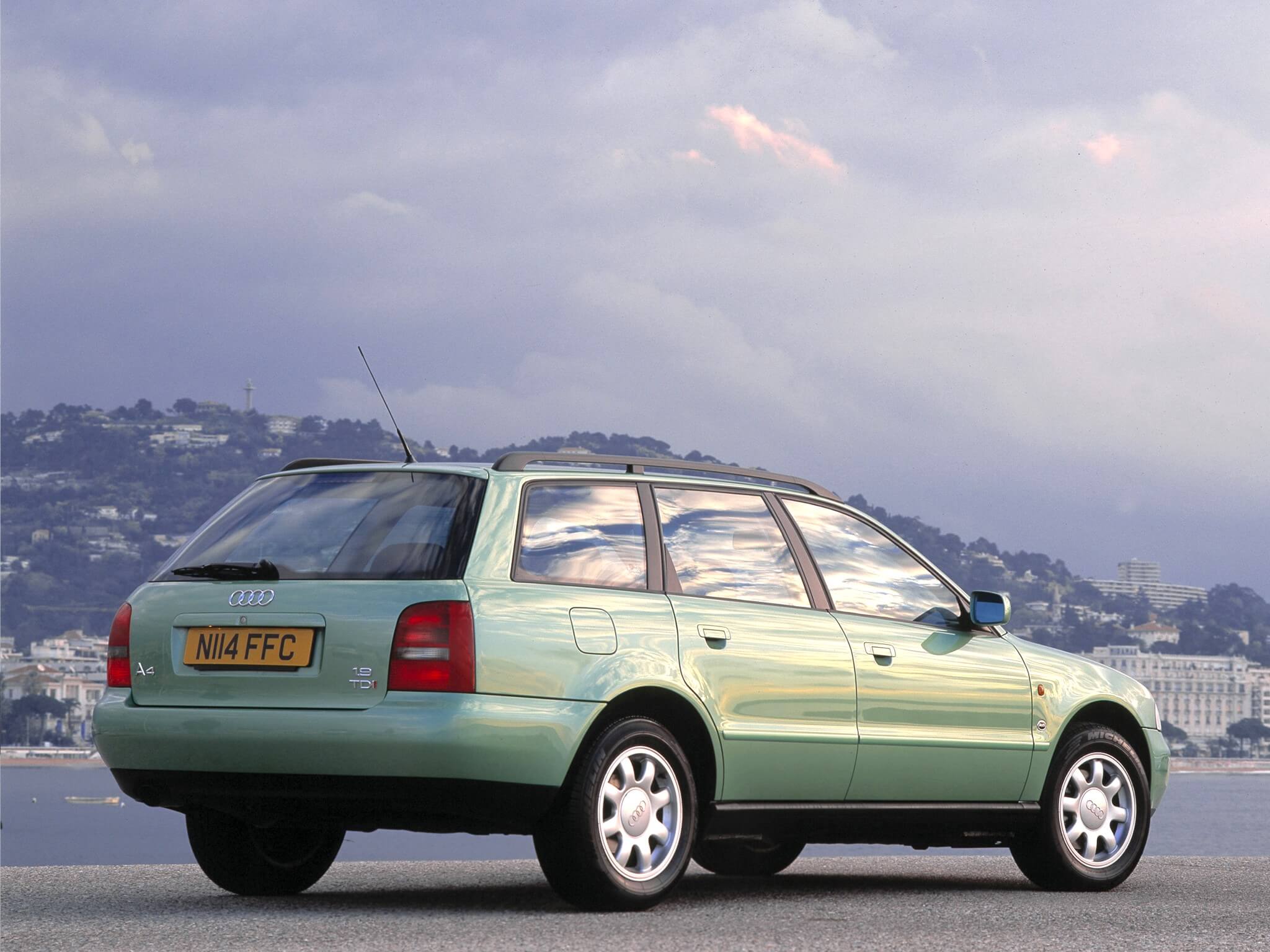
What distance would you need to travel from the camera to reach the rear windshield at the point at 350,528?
21.8ft

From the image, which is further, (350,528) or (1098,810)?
(1098,810)

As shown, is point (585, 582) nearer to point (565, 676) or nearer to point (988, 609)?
point (565, 676)

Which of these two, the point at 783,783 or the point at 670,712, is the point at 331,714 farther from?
the point at 783,783

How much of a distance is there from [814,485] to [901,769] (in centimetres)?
122

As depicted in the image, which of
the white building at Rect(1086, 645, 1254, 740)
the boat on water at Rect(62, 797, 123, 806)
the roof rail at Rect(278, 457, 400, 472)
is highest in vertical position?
the roof rail at Rect(278, 457, 400, 472)

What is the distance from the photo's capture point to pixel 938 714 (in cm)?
798

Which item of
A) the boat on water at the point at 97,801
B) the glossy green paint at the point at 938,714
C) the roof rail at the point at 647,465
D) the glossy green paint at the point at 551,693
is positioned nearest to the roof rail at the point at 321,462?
→ the glossy green paint at the point at 551,693

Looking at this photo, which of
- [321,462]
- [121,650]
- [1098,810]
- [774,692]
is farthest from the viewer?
[1098,810]

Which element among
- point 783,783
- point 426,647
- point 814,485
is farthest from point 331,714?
point 814,485

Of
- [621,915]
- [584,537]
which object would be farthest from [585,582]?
[621,915]

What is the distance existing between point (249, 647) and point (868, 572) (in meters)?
2.72

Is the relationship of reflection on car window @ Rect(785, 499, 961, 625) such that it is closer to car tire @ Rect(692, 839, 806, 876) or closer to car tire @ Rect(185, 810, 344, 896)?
car tire @ Rect(692, 839, 806, 876)

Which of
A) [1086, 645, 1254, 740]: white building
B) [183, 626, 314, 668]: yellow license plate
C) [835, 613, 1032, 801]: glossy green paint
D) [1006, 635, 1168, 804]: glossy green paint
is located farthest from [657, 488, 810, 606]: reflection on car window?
[1086, 645, 1254, 740]: white building

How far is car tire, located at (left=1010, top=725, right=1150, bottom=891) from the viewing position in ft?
27.8
